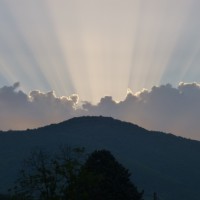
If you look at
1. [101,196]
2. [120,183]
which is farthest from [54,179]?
[120,183]

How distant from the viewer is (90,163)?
92375mm

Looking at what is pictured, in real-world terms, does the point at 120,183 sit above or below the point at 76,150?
above

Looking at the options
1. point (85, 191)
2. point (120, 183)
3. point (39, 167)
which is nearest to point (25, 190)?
point (39, 167)

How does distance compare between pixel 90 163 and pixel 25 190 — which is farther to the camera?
pixel 90 163

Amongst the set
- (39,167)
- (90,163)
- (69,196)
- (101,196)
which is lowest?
(69,196)

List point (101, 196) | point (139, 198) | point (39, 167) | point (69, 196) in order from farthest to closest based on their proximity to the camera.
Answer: point (139, 198) < point (101, 196) < point (39, 167) < point (69, 196)

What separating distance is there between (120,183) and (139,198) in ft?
13.3


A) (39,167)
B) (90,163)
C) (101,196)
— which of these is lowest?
(39,167)

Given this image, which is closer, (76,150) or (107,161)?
(76,150)

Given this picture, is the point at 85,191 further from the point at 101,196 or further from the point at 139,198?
the point at 139,198

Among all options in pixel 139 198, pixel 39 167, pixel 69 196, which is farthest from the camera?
pixel 139 198

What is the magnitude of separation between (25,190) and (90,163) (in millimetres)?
51149

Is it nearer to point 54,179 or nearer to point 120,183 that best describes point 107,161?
point 120,183

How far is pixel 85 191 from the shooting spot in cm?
4028
